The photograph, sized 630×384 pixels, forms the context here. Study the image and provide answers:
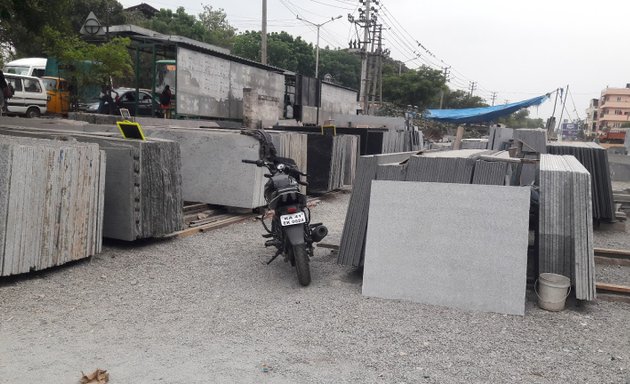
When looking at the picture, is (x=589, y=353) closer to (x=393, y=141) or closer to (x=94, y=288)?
(x=94, y=288)

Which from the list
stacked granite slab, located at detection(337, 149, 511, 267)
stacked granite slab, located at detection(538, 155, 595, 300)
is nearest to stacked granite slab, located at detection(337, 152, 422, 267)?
stacked granite slab, located at detection(337, 149, 511, 267)

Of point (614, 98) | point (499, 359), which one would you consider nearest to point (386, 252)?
point (499, 359)

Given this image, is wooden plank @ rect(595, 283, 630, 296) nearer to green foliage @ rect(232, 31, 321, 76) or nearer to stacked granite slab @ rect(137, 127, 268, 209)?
stacked granite slab @ rect(137, 127, 268, 209)

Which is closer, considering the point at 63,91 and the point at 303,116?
the point at 63,91

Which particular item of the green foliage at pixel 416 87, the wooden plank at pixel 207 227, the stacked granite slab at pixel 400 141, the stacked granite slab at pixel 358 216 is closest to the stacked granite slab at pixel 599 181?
the stacked granite slab at pixel 358 216

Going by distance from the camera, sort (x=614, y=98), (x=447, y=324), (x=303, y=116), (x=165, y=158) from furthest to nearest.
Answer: (x=614, y=98) → (x=303, y=116) → (x=165, y=158) → (x=447, y=324)

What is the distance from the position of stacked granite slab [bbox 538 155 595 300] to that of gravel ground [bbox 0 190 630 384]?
1.28ft

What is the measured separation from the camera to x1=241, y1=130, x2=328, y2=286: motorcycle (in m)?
5.09

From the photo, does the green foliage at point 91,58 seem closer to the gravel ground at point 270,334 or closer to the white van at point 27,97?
the white van at point 27,97

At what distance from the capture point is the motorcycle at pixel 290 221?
5090 mm

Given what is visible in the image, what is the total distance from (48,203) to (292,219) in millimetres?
2412

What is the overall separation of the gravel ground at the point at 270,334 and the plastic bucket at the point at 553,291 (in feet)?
0.33

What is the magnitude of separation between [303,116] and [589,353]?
20.2 metres

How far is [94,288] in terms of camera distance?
16.0 ft
